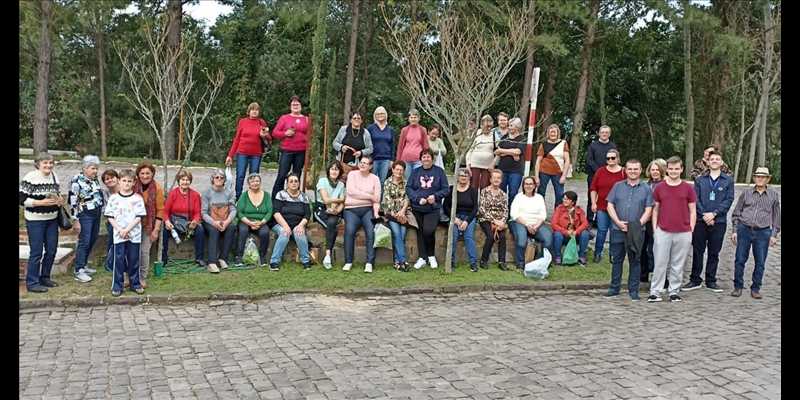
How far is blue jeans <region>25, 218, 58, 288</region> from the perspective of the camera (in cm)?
768

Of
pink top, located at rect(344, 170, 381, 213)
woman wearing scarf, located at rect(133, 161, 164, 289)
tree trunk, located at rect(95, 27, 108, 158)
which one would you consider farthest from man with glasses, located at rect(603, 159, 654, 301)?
tree trunk, located at rect(95, 27, 108, 158)

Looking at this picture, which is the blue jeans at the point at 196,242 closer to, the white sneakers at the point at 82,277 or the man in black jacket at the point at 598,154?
the white sneakers at the point at 82,277

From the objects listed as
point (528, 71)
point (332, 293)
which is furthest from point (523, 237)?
point (528, 71)

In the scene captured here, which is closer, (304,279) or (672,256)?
(672,256)

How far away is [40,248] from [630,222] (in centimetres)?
690

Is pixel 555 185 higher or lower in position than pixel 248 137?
lower

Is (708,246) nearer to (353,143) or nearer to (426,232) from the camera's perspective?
(426,232)

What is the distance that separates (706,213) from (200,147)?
22911mm

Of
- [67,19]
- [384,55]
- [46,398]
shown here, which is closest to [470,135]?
[46,398]

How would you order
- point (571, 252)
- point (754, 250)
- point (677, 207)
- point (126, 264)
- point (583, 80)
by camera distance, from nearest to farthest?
point (126, 264) → point (677, 207) → point (754, 250) → point (571, 252) → point (583, 80)

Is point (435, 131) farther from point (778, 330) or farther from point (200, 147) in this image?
point (200, 147)

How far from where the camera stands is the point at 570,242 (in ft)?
32.6

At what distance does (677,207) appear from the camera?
8.43 metres

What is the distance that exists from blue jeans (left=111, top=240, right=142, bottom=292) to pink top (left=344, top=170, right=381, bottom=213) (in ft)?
9.39
